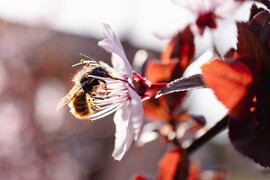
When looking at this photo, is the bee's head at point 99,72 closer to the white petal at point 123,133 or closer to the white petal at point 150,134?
the white petal at point 123,133

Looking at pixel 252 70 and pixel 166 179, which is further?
pixel 166 179

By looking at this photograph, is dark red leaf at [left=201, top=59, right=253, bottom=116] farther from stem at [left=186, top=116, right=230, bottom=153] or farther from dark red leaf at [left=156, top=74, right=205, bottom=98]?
stem at [left=186, top=116, right=230, bottom=153]

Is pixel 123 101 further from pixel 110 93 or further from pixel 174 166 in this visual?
pixel 174 166

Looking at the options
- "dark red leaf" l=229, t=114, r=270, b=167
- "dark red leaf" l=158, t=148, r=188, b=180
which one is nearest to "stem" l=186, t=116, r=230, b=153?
"dark red leaf" l=158, t=148, r=188, b=180

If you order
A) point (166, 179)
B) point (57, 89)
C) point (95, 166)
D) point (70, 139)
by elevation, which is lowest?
point (95, 166)

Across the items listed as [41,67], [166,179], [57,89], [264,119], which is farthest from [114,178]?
[264,119]

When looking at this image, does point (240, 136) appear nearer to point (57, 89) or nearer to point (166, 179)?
point (166, 179)

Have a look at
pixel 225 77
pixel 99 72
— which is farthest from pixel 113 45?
pixel 225 77
